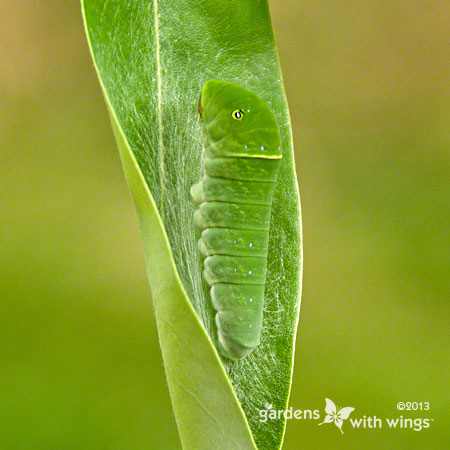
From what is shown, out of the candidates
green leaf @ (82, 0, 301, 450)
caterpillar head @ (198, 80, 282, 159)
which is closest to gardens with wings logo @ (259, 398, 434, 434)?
green leaf @ (82, 0, 301, 450)

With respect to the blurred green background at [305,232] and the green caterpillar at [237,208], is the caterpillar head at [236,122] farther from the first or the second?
the blurred green background at [305,232]

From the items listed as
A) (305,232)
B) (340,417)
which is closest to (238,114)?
(340,417)

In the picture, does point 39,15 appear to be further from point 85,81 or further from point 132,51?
point 132,51

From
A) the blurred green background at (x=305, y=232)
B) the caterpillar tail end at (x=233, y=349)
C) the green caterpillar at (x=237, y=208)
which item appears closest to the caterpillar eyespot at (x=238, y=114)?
the green caterpillar at (x=237, y=208)

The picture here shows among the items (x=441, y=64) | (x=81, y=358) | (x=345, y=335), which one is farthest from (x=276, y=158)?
(x=441, y=64)

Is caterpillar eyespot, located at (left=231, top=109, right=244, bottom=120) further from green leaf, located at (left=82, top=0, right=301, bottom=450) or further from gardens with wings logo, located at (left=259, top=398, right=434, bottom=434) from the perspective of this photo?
gardens with wings logo, located at (left=259, top=398, right=434, bottom=434)

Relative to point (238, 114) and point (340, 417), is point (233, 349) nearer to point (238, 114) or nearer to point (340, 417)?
point (238, 114)
